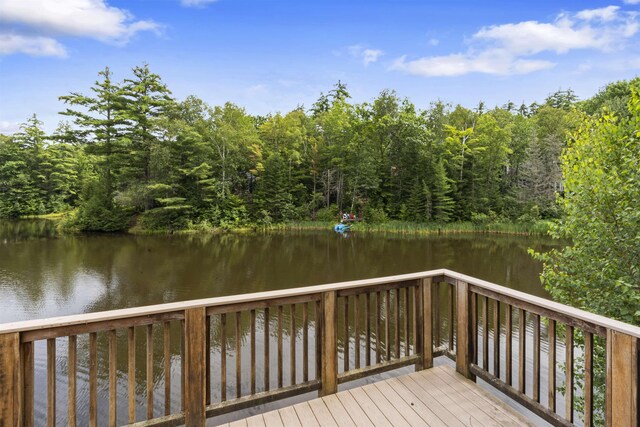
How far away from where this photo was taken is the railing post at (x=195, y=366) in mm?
1852

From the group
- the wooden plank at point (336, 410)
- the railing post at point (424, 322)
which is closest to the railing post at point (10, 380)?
the wooden plank at point (336, 410)

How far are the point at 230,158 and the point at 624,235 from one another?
20.1m

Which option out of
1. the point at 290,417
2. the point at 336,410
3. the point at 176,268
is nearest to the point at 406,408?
the point at 336,410

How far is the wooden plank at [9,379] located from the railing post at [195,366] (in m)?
0.69

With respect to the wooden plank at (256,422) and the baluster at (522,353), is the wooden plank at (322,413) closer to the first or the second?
the wooden plank at (256,422)

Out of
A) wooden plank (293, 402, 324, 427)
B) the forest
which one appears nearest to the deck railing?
wooden plank (293, 402, 324, 427)

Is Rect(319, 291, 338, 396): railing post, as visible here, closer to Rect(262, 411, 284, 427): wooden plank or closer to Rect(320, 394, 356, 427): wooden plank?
Rect(320, 394, 356, 427): wooden plank

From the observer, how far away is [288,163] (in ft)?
75.5

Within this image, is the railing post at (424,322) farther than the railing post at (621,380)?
Yes

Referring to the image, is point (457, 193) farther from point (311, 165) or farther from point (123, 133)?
point (123, 133)

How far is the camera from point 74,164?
28.3 m

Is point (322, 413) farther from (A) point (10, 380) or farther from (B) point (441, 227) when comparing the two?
(B) point (441, 227)

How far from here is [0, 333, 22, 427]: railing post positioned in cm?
146

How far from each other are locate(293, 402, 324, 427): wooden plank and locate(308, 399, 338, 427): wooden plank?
0.07 ft
